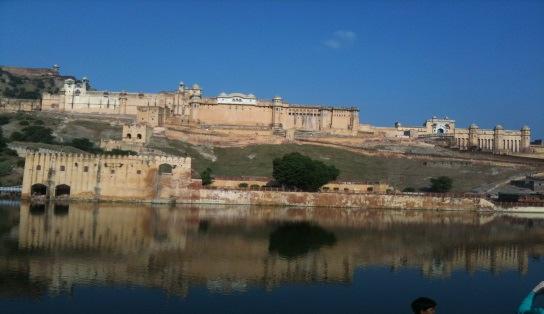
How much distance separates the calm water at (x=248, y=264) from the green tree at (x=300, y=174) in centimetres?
1027

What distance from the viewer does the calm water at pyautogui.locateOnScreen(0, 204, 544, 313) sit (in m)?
13.0

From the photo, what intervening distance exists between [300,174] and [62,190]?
52.4ft

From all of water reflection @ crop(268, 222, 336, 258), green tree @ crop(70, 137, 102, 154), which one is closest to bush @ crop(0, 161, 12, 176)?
green tree @ crop(70, 137, 102, 154)

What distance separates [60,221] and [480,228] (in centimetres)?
2104

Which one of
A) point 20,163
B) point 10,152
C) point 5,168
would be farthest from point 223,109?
point 5,168

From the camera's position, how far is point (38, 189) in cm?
3512

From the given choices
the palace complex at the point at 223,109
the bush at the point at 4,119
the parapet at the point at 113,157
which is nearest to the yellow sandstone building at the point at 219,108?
the palace complex at the point at 223,109

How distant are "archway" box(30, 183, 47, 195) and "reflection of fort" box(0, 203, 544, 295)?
431 centimetres

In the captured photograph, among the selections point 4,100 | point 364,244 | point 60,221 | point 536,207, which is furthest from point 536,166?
point 4,100

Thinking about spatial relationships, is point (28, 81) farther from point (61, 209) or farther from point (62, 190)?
point (61, 209)

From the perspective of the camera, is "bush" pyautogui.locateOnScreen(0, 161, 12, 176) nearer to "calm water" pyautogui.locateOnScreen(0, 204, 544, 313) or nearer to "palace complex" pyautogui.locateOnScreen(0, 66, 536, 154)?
"calm water" pyautogui.locateOnScreen(0, 204, 544, 313)

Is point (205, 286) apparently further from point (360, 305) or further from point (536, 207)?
point (536, 207)

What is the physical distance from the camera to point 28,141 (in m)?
53.4

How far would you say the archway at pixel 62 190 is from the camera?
114 feet
